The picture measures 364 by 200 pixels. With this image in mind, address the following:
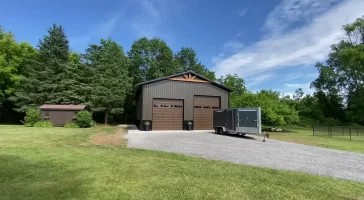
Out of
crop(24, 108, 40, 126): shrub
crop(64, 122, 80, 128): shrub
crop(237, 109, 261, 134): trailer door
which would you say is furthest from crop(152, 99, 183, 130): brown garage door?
crop(24, 108, 40, 126): shrub

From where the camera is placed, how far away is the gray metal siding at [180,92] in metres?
19.4

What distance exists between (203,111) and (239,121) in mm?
6721

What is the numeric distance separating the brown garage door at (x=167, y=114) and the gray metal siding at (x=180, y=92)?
0.43 m

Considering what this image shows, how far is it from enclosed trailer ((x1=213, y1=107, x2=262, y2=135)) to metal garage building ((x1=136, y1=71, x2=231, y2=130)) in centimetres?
387

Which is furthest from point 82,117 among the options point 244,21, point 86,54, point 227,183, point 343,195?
point 343,195

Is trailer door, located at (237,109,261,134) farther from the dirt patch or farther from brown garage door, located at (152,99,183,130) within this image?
the dirt patch

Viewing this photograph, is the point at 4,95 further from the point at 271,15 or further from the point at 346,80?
the point at 346,80

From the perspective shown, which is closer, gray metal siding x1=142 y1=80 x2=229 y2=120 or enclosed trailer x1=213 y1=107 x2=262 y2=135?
enclosed trailer x1=213 y1=107 x2=262 y2=135

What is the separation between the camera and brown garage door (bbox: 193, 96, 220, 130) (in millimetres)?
20734

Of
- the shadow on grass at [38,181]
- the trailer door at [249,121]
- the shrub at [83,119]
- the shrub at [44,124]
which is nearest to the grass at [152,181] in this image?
the shadow on grass at [38,181]

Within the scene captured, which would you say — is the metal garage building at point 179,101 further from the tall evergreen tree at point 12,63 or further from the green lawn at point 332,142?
the tall evergreen tree at point 12,63

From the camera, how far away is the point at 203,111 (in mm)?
21109

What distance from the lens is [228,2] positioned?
14.9 m

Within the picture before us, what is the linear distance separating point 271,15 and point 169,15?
717cm
